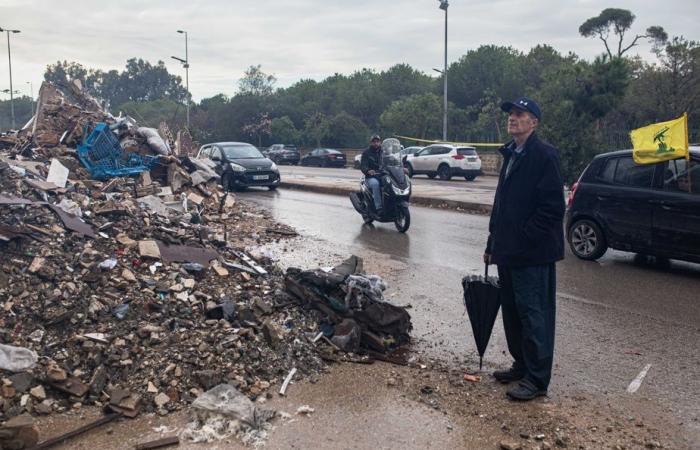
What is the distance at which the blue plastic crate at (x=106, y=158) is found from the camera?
14.1m

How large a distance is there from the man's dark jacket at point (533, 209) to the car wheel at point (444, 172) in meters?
24.1

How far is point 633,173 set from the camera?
338 inches

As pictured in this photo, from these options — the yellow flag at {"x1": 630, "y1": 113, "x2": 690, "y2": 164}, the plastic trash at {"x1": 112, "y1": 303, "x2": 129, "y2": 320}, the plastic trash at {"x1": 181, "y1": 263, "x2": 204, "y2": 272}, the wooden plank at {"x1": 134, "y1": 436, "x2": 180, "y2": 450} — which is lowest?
the wooden plank at {"x1": 134, "y1": 436, "x2": 180, "y2": 450}

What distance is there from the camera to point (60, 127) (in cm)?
1591

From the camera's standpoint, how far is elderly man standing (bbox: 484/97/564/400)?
427cm

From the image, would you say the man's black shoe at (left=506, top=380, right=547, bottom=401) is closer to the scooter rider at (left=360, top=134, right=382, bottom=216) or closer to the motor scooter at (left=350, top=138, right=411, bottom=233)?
the motor scooter at (left=350, top=138, right=411, bottom=233)

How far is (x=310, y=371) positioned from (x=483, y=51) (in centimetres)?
5439

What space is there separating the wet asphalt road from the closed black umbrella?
1.38 ft

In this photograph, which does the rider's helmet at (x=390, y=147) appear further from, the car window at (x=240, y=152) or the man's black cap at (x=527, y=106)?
the car window at (x=240, y=152)

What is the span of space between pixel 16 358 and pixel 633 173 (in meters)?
7.65

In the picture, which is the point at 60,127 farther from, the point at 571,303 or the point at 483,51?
the point at 483,51

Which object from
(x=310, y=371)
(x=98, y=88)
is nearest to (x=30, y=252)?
(x=310, y=371)

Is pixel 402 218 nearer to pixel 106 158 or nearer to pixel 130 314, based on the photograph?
pixel 106 158

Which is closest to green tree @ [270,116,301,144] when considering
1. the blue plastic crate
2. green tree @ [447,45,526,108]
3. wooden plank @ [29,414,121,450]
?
green tree @ [447,45,526,108]
